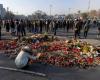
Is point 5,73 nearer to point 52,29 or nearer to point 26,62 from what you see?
point 26,62

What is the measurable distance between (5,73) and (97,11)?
149699 mm

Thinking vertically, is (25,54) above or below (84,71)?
above

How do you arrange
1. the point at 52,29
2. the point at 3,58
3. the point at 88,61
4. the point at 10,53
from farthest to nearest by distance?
the point at 52,29, the point at 10,53, the point at 3,58, the point at 88,61

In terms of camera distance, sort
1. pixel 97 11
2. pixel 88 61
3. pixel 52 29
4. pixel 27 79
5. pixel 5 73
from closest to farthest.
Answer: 1. pixel 27 79
2. pixel 5 73
3. pixel 88 61
4. pixel 52 29
5. pixel 97 11

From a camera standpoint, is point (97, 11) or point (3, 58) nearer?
point (3, 58)

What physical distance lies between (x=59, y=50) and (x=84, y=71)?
4.90 m

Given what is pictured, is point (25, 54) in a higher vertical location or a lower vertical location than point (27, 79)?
higher

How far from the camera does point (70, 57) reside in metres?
15.6

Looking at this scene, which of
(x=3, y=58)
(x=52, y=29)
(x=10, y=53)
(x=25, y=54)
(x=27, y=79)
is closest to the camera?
(x=27, y=79)

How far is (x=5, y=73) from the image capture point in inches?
486

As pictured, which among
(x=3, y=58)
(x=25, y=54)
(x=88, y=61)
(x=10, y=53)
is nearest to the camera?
(x=25, y=54)

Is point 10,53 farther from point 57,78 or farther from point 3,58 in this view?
point 57,78

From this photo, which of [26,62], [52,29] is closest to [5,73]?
[26,62]

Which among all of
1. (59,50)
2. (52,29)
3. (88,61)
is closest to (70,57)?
(88,61)
